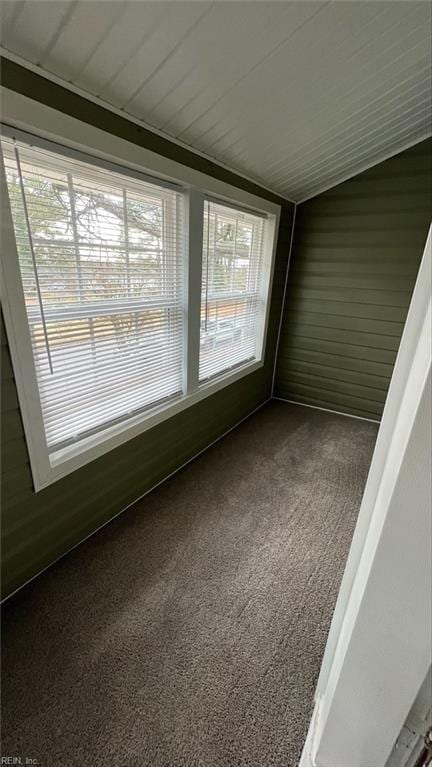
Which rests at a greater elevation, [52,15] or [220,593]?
[52,15]

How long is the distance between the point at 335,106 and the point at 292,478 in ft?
7.89

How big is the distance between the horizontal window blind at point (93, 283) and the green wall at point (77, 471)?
0.17 meters

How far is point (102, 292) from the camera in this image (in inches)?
62.5

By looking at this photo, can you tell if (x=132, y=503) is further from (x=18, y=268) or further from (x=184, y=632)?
(x=18, y=268)

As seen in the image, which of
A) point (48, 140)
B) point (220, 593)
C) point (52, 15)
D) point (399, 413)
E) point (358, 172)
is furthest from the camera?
point (358, 172)

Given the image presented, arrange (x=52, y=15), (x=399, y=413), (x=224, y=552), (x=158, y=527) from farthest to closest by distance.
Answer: (x=158, y=527) → (x=224, y=552) → (x=52, y=15) → (x=399, y=413)

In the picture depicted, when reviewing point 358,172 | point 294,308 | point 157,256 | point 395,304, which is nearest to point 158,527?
point 157,256

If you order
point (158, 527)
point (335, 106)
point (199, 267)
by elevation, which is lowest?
point (158, 527)

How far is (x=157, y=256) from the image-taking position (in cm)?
181

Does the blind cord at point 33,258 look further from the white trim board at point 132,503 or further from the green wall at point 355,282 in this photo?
the green wall at point 355,282

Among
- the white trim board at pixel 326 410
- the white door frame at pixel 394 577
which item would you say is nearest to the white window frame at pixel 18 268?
the white door frame at pixel 394 577

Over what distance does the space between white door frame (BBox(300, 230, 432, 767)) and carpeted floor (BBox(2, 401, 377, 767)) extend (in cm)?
62

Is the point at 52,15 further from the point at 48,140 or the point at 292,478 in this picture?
the point at 292,478

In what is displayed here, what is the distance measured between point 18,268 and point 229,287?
1.65 meters
